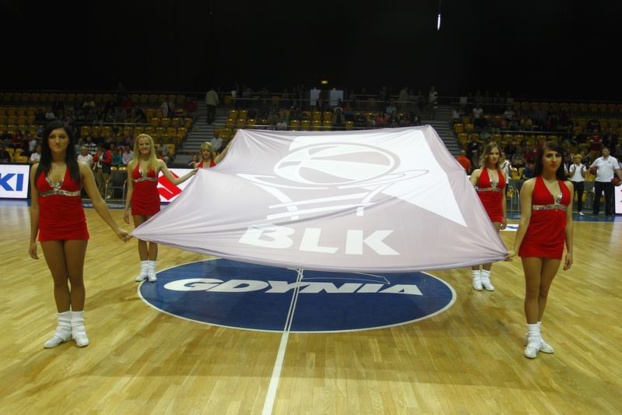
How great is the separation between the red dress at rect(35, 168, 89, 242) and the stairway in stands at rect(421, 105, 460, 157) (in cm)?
1398

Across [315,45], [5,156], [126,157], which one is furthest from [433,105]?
[5,156]

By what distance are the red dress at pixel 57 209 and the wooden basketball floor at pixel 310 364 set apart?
856 millimetres

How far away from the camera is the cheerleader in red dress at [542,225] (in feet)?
11.6

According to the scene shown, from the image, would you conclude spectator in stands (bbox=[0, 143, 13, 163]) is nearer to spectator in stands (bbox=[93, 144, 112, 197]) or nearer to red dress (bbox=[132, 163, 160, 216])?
spectator in stands (bbox=[93, 144, 112, 197])

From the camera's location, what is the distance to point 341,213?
3916 mm

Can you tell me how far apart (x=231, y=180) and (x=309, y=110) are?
12.8 meters

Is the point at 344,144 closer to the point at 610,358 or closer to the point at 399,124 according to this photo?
the point at 610,358

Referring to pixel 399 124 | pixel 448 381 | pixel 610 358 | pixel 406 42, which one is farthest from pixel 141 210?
pixel 406 42

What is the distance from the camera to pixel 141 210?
529 centimetres

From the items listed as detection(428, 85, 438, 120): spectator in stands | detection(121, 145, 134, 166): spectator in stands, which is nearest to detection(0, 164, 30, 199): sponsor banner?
detection(121, 145, 134, 166): spectator in stands

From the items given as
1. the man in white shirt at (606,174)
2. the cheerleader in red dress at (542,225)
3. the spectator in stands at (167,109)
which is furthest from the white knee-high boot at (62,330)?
the spectator in stands at (167,109)

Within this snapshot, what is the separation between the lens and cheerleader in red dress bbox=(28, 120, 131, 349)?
11.3 ft

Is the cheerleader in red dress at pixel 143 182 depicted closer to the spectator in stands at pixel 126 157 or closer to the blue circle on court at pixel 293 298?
the blue circle on court at pixel 293 298

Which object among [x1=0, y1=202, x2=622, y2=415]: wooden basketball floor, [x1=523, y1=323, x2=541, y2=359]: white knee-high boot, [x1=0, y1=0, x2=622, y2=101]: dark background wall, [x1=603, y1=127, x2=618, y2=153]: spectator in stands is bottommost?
[x1=0, y1=202, x2=622, y2=415]: wooden basketball floor
